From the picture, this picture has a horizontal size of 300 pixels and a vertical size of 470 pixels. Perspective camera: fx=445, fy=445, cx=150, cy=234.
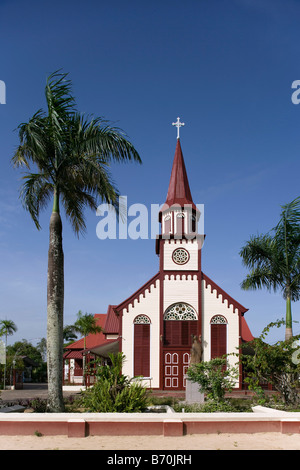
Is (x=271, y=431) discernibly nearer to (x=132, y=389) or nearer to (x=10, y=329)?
(x=132, y=389)

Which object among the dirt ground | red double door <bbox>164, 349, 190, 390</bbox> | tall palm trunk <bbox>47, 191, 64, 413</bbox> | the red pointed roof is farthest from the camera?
the red pointed roof

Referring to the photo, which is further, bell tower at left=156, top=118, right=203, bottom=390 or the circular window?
the circular window

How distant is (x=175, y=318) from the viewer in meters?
26.9

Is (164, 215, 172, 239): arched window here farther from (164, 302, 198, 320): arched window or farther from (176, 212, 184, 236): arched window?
(164, 302, 198, 320): arched window

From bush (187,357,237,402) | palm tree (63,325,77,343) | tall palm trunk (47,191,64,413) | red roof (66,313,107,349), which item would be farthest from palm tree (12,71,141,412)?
palm tree (63,325,77,343)

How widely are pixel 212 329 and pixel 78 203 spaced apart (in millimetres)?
14810

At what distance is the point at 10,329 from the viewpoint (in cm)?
5100

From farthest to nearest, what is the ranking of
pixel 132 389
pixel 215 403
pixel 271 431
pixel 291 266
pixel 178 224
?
pixel 178 224
pixel 291 266
pixel 215 403
pixel 132 389
pixel 271 431

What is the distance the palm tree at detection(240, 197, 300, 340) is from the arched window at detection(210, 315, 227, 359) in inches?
208

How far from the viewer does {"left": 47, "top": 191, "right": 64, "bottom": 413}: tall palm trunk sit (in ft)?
39.7

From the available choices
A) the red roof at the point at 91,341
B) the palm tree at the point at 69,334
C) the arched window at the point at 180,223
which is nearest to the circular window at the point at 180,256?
the arched window at the point at 180,223

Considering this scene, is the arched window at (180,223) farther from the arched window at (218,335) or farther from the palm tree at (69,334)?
the palm tree at (69,334)

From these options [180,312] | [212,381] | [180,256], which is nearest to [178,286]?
[180,312]
